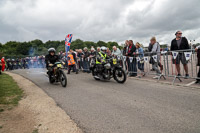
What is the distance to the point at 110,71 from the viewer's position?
25.0 feet

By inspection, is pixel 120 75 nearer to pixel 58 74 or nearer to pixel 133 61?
pixel 133 61

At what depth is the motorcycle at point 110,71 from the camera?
23.4 ft

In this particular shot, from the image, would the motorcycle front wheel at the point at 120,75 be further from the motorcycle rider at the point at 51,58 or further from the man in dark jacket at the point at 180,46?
the motorcycle rider at the point at 51,58

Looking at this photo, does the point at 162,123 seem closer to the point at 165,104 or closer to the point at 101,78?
the point at 165,104

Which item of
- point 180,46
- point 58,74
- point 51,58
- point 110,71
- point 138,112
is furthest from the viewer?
point 51,58

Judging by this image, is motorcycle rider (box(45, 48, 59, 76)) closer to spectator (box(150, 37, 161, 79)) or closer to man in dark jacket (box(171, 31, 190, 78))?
spectator (box(150, 37, 161, 79))

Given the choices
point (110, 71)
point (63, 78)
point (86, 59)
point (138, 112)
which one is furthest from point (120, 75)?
point (86, 59)

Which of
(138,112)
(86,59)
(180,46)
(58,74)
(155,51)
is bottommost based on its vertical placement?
(138,112)

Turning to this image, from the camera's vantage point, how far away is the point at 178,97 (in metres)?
4.58

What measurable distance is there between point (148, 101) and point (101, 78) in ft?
12.8

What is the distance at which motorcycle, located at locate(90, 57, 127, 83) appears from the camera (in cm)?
712

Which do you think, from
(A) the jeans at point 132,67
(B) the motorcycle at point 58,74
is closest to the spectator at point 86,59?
(A) the jeans at point 132,67

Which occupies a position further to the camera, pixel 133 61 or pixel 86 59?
pixel 86 59

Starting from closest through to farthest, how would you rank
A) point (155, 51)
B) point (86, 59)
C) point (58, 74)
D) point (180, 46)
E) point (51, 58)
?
point (180, 46)
point (58, 74)
point (155, 51)
point (51, 58)
point (86, 59)
